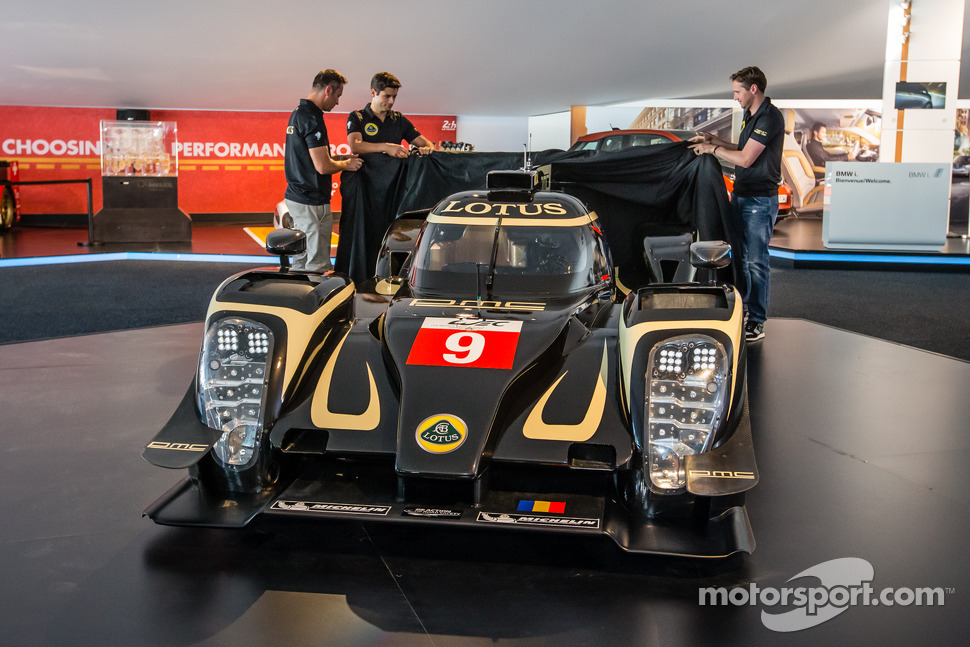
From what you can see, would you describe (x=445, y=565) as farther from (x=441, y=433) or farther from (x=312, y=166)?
(x=312, y=166)

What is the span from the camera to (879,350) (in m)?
5.27

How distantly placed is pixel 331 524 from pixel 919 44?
10521 mm

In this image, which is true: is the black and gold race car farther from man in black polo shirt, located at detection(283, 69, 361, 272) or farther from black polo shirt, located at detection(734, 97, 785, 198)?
black polo shirt, located at detection(734, 97, 785, 198)

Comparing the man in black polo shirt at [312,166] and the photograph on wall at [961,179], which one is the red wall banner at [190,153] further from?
the man in black polo shirt at [312,166]

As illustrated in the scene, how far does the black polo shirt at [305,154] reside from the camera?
524 centimetres

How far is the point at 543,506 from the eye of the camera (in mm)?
2393

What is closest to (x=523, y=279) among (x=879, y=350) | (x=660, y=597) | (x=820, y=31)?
(x=660, y=597)

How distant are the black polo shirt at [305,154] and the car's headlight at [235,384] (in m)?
2.68

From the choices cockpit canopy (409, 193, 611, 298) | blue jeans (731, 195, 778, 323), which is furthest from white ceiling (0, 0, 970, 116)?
cockpit canopy (409, 193, 611, 298)

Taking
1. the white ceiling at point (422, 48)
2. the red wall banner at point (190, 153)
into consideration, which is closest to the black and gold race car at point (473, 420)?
the white ceiling at point (422, 48)

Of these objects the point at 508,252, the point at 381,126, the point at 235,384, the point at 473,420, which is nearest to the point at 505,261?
the point at 508,252

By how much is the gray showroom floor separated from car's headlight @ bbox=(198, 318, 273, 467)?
0.30 meters

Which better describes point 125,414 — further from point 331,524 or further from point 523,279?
point 523,279

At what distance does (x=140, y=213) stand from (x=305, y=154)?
7491 millimetres
